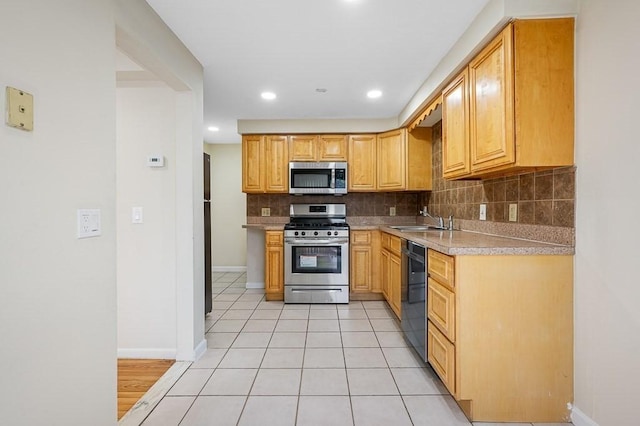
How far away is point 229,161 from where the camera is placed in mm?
5594

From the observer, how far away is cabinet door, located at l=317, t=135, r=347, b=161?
418cm

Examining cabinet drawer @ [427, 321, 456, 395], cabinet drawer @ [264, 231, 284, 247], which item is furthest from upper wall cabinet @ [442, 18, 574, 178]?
cabinet drawer @ [264, 231, 284, 247]

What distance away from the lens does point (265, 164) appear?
4211 millimetres

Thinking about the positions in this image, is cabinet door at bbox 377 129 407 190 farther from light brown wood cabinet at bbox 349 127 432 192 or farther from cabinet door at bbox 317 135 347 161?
cabinet door at bbox 317 135 347 161

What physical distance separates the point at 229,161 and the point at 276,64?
3.32 meters

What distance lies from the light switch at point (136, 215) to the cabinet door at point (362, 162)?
255cm

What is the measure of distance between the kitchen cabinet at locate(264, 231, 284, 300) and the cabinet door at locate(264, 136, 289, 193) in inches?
26.6

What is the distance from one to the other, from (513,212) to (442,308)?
0.90 meters

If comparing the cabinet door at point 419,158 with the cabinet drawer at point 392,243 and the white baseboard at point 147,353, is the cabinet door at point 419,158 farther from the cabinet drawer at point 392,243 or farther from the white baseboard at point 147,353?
the white baseboard at point 147,353

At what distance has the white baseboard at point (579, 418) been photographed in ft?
5.17

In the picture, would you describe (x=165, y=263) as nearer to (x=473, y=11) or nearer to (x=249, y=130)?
(x=249, y=130)

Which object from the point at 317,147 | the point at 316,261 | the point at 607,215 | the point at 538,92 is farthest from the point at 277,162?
the point at 607,215

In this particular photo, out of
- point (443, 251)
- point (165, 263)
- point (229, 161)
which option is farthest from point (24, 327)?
point (229, 161)

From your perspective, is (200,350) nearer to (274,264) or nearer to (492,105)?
(274,264)
